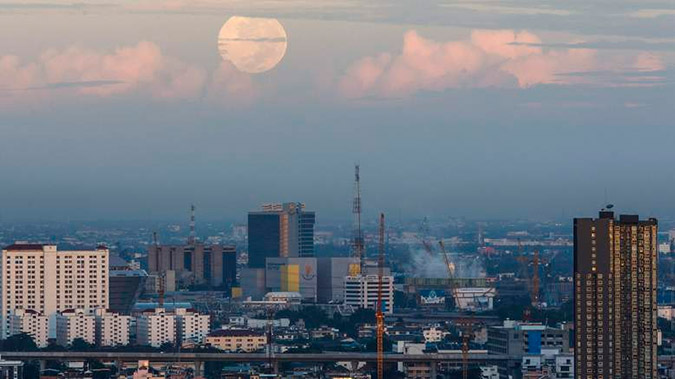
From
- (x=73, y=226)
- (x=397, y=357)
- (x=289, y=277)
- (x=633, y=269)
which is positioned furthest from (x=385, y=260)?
(x=633, y=269)

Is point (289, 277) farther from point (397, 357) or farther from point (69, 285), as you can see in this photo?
point (397, 357)

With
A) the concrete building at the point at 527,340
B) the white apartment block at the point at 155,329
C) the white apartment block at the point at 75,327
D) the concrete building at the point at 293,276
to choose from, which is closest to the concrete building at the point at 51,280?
the white apartment block at the point at 75,327

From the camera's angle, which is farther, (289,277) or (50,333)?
(289,277)

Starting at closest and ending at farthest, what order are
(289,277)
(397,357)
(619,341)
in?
(619,341) < (397,357) < (289,277)

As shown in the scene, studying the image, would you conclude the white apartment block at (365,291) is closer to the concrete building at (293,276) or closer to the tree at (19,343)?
the concrete building at (293,276)

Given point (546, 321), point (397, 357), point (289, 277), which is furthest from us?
point (289, 277)

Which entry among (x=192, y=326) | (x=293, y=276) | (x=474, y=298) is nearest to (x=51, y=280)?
(x=192, y=326)

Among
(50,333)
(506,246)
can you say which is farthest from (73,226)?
(50,333)
